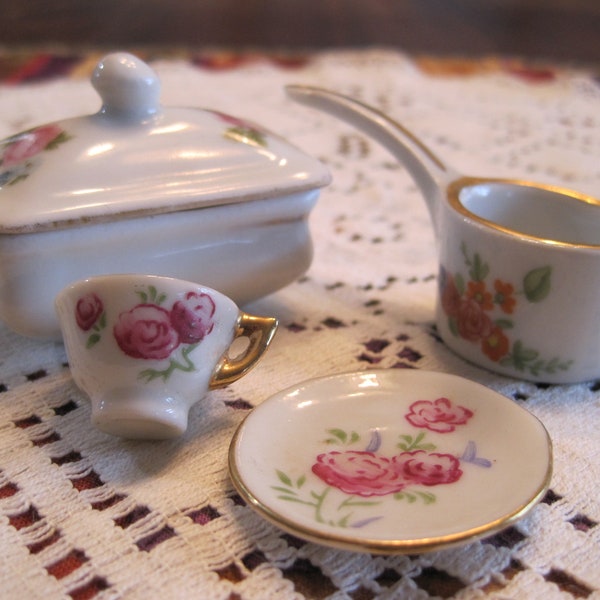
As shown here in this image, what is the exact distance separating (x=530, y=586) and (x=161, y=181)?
33cm

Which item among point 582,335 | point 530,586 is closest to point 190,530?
point 530,586

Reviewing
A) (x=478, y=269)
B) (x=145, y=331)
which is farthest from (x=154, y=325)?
(x=478, y=269)

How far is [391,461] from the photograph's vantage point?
41 centimetres

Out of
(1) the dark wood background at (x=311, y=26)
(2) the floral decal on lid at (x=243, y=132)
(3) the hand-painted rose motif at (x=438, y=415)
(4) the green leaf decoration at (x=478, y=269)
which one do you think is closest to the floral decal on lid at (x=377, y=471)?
(3) the hand-painted rose motif at (x=438, y=415)

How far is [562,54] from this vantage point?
1587 mm

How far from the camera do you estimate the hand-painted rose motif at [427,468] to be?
39 centimetres

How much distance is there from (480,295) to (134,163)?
0.25m

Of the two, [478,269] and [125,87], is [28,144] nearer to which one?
[125,87]

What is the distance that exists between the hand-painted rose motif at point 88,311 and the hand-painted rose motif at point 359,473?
15 cm

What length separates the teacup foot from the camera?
41cm

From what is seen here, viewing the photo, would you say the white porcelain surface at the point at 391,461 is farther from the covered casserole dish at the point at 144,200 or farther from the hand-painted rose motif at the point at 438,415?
the covered casserole dish at the point at 144,200

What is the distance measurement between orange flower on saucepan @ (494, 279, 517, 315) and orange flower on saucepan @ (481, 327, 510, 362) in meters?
0.02

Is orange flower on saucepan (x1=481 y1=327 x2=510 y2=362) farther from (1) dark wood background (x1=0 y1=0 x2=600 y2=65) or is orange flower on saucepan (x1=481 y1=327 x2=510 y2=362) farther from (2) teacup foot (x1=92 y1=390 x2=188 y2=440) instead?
(1) dark wood background (x1=0 y1=0 x2=600 y2=65)

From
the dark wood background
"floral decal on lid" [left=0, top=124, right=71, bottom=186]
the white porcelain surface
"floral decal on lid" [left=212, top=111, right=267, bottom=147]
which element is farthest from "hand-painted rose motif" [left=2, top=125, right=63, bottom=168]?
the dark wood background
